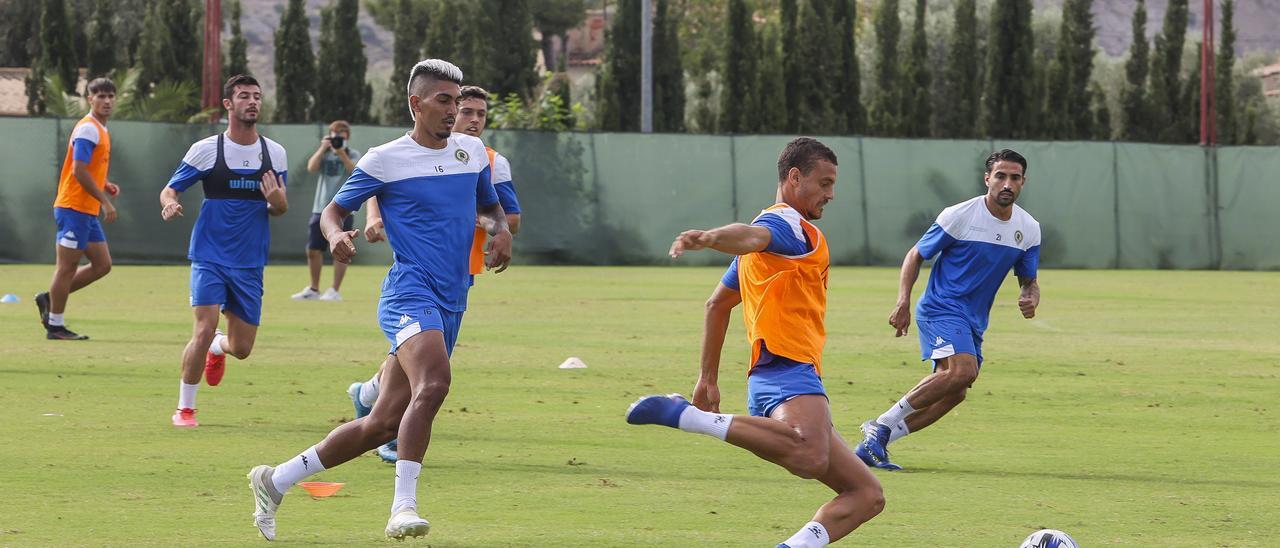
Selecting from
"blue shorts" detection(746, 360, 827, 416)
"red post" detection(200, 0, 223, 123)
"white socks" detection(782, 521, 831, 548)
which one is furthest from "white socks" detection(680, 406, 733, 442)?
"red post" detection(200, 0, 223, 123)

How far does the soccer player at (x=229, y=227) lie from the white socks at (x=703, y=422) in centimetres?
467

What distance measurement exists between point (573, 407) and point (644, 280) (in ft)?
50.0

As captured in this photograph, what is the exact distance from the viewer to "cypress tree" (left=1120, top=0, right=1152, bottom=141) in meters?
56.2

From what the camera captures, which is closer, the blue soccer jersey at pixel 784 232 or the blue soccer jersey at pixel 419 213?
the blue soccer jersey at pixel 784 232

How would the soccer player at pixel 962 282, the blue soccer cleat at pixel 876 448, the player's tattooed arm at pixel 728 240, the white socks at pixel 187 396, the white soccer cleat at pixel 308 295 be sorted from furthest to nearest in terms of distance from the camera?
1. the white soccer cleat at pixel 308 295
2. the white socks at pixel 187 396
3. the soccer player at pixel 962 282
4. the blue soccer cleat at pixel 876 448
5. the player's tattooed arm at pixel 728 240

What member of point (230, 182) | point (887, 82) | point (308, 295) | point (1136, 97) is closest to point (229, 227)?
point (230, 182)

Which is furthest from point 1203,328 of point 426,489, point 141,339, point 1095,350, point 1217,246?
point 1217,246

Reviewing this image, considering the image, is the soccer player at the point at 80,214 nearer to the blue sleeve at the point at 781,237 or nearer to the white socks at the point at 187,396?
the white socks at the point at 187,396

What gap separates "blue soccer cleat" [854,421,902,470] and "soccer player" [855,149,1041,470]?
0.5 inches

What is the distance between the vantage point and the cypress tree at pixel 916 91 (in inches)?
2108

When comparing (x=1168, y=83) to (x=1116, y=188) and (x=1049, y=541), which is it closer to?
(x=1116, y=188)

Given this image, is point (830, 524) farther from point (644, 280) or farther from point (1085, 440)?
point (644, 280)

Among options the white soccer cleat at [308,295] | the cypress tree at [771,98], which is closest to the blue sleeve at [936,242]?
the white soccer cleat at [308,295]

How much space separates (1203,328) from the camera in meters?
18.7
